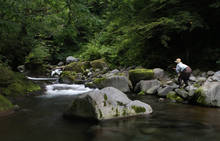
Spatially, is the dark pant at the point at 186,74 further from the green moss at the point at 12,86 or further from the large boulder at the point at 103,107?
the green moss at the point at 12,86

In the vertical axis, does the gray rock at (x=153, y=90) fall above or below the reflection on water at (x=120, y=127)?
above

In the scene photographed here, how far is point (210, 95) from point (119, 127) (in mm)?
4270

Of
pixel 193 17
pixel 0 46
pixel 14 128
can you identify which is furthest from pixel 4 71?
pixel 193 17

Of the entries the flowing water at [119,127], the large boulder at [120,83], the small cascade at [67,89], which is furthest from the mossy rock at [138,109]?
the small cascade at [67,89]

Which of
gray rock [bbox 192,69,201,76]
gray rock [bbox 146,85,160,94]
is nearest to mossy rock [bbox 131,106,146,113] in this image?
gray rock [bbox 146,85,160,94]

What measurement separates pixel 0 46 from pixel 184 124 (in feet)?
30.8

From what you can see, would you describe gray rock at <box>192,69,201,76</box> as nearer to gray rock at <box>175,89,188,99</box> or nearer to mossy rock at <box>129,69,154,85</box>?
mossy rock at <box>129,69,154,85</box>

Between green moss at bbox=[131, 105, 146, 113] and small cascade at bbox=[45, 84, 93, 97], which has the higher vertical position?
small cascade at bbox=[45, 84, 93, 97]

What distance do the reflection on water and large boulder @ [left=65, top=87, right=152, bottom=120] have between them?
0.95 feet

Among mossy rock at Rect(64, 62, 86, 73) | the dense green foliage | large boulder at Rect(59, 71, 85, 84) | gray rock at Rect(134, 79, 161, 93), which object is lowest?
gray rock at Rect(134, 79, 161, 93)

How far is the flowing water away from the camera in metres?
5.53

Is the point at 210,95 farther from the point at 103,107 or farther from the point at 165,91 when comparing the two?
the point at 103,107

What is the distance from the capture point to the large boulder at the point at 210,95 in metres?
8.59

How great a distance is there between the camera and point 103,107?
22.7ft
